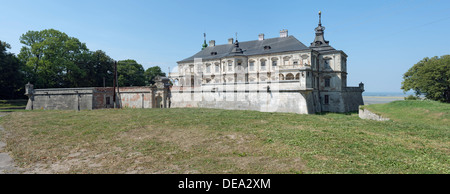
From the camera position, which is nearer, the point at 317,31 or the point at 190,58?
the point at 317,31

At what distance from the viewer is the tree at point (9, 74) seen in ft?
108

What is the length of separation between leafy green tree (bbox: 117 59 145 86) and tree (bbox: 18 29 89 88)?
10743mm

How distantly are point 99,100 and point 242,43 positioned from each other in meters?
25.3

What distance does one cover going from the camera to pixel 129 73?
52594 millimetres

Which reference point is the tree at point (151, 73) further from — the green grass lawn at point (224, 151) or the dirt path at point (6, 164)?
the dirt path at point (6, 164)

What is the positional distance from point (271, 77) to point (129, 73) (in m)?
36.5

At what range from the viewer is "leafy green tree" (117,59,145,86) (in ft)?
166

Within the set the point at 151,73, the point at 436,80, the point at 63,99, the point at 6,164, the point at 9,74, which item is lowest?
the point at 6,164

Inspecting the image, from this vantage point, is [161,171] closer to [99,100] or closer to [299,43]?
[99,100]

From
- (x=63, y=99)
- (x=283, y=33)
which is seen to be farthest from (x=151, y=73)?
(x=283, y=33)

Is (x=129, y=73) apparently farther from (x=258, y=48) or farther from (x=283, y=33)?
(x=283, y=33)

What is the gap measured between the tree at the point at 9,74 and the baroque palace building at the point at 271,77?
24.7m
